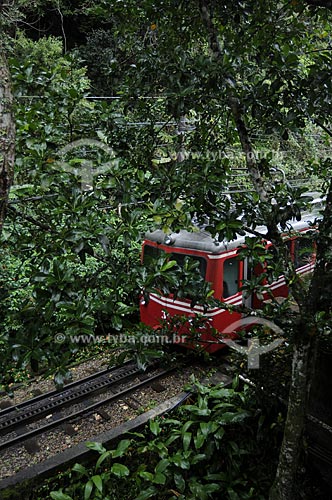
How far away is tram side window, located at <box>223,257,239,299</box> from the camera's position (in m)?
5.55

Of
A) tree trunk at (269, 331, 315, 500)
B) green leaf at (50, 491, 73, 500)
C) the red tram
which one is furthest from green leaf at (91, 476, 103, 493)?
the red tram

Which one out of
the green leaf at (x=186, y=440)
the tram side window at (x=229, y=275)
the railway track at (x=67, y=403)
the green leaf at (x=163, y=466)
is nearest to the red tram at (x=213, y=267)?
the tram side window at (x=229, y=275)

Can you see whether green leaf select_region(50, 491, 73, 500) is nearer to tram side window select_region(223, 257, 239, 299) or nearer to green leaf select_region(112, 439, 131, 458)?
green leaf select_region(112, 439, 131, 458)

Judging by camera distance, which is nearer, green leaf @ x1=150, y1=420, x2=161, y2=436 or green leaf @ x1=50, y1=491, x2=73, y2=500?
green leaf @ x1=50, y1=491, x2=73, y2=500

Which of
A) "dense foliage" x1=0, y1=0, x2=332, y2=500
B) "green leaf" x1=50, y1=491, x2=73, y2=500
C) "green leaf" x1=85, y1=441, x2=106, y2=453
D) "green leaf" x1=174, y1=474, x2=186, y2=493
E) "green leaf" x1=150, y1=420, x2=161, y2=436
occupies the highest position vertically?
"dense foliage" x1=0, y1=0, x2=332, y2=500

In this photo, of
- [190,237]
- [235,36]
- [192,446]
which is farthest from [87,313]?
[190,237]

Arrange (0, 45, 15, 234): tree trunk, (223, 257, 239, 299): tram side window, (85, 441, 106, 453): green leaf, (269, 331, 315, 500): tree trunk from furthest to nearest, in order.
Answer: (223, 257, 239, 299): tram side window < (85, 441, 106, 453): green leaf < (269, 331, 315, 500): tree trunk < (0, 45, 15, 234): tree trunk

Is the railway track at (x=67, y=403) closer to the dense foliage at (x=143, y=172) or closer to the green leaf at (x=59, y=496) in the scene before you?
the green leaf at (x=59, y=496)

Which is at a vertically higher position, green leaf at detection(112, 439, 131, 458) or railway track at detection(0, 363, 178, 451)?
green leaf at detection(112, 439, 131, 458)

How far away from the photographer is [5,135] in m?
1.87

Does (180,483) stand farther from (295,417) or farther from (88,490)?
(295,417)

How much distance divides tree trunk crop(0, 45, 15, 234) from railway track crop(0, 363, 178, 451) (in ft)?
12.3

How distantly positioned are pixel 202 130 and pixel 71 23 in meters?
12.7

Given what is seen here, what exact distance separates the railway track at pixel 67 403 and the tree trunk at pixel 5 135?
3.76 metres
